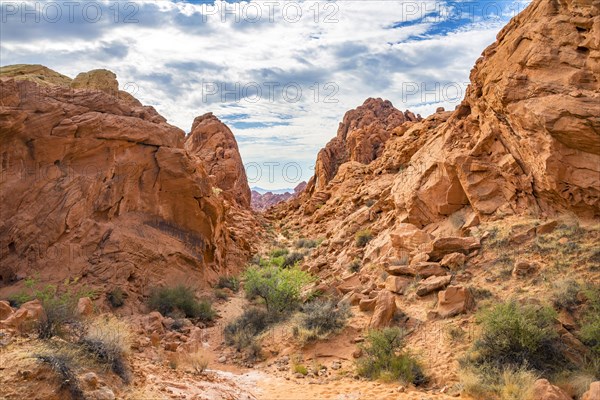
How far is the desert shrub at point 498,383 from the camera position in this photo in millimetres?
6877

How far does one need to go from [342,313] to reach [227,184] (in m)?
35.6

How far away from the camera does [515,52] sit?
1427cm

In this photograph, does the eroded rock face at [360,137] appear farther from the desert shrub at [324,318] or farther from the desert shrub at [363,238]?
the desert shrub at [324,318]

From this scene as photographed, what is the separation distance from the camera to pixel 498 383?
7430 millimetres

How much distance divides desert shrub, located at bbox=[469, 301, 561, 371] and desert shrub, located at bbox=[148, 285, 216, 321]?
945 centimetres

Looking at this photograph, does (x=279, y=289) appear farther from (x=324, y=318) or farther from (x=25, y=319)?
(x=25, y=319)

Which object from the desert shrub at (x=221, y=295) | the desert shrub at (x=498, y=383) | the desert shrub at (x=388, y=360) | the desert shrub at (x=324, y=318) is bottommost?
the desert shrub at (x=221, y=295)

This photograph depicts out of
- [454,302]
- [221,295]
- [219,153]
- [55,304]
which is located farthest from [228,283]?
[219,153]

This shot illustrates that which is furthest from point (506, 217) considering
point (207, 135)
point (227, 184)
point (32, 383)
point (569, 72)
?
point (207, 135)

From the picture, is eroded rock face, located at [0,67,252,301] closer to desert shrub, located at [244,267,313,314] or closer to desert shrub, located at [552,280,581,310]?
desert shrub, located at [244,267,313,314]

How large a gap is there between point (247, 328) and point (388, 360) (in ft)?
16.2

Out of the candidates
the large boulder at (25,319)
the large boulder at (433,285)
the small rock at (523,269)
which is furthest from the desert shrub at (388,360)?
the large boulder at (25,319)

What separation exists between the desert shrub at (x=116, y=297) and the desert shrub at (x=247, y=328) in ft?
13.0

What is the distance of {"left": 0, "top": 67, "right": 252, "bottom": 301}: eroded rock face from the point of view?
13914 mm
